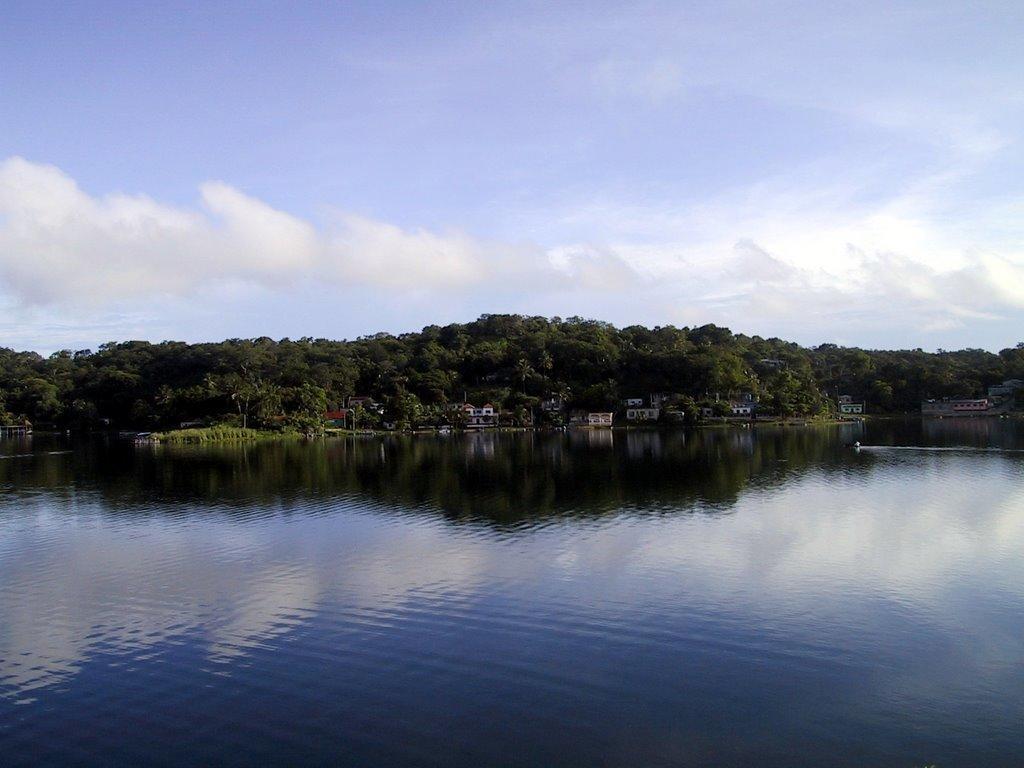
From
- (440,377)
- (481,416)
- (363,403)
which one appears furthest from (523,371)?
(363,403)

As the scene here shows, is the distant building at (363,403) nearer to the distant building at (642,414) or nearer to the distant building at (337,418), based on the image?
the distant building at (337,418)

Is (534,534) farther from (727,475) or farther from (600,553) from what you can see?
(727,475)

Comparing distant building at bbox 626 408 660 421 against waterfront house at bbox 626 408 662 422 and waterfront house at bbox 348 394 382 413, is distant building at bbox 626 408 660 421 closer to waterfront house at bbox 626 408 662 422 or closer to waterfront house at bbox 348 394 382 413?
waterfront house at bbox 626 408 662 422

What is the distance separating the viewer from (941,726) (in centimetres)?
1030

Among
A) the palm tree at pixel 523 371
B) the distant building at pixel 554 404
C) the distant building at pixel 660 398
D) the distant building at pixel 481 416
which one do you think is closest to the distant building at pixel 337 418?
the distant building at pixel 481 416

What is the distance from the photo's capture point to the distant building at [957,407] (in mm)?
102875

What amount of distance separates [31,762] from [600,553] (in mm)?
14425

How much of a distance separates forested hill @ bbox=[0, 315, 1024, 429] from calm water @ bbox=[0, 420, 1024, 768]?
55.5 metres

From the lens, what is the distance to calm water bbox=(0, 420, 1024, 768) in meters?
10.2

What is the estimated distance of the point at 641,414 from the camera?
94.6m

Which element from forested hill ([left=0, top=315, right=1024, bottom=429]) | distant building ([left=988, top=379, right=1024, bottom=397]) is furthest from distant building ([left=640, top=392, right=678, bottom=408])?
distant building ([left=988, top=379, right=1024, bottom=397])

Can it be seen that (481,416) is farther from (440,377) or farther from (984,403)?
(984,403)

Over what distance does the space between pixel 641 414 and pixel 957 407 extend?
→ 4774 cm

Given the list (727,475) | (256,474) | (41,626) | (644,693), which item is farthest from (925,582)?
(256,474)
